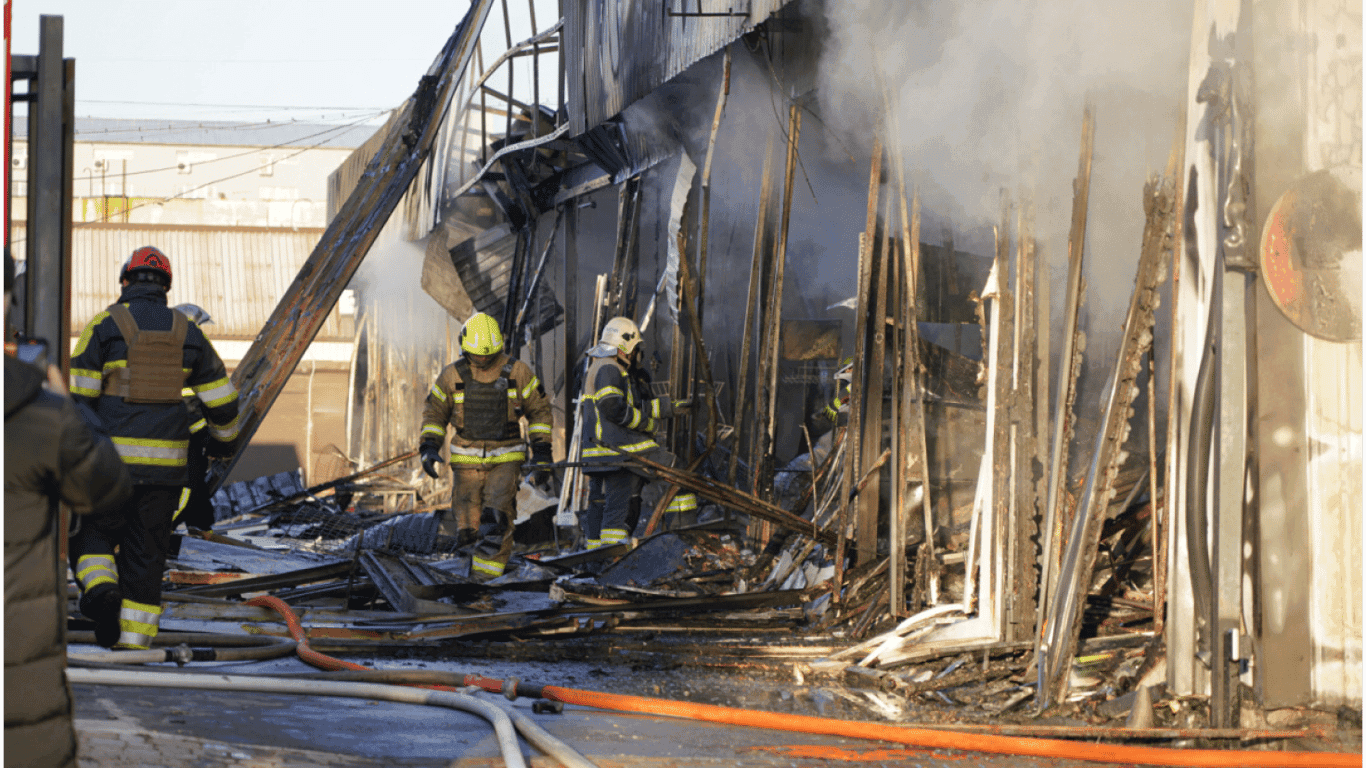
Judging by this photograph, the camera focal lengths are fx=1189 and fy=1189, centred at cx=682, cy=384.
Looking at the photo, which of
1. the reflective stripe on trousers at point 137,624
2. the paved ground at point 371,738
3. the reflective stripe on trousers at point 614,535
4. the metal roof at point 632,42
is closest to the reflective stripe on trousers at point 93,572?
the reflective stripe on trousers at point 137,624

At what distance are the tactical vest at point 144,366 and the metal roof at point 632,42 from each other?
351cm

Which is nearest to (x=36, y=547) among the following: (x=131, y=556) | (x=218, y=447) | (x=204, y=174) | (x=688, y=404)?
(x=131, y=556)

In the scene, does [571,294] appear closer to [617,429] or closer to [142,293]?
[617,429]

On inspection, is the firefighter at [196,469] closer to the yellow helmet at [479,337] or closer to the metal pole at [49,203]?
the yellow helmet at [479,337]

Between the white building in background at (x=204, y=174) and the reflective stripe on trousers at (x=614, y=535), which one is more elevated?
the white building in background at (x=204, y=174)

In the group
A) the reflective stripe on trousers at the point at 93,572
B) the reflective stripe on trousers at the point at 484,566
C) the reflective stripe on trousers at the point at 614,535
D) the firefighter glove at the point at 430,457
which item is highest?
the firefighter glove at the point at 430,457

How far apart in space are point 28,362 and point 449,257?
13.7 meters

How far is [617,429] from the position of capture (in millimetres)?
8750

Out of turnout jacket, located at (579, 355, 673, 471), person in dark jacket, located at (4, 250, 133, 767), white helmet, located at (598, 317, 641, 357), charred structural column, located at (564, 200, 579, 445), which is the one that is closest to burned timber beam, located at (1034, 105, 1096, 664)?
person in dark jacket, located at (4, 250, 133, 767)

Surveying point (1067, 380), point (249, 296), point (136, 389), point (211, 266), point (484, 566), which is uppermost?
point (211, 266)

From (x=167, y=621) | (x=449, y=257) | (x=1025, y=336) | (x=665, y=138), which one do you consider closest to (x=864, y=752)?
(x=1025, y=336)

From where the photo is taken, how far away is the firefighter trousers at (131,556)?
15.6 feet

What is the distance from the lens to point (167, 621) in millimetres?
5660

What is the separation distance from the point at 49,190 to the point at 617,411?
19.4ft
